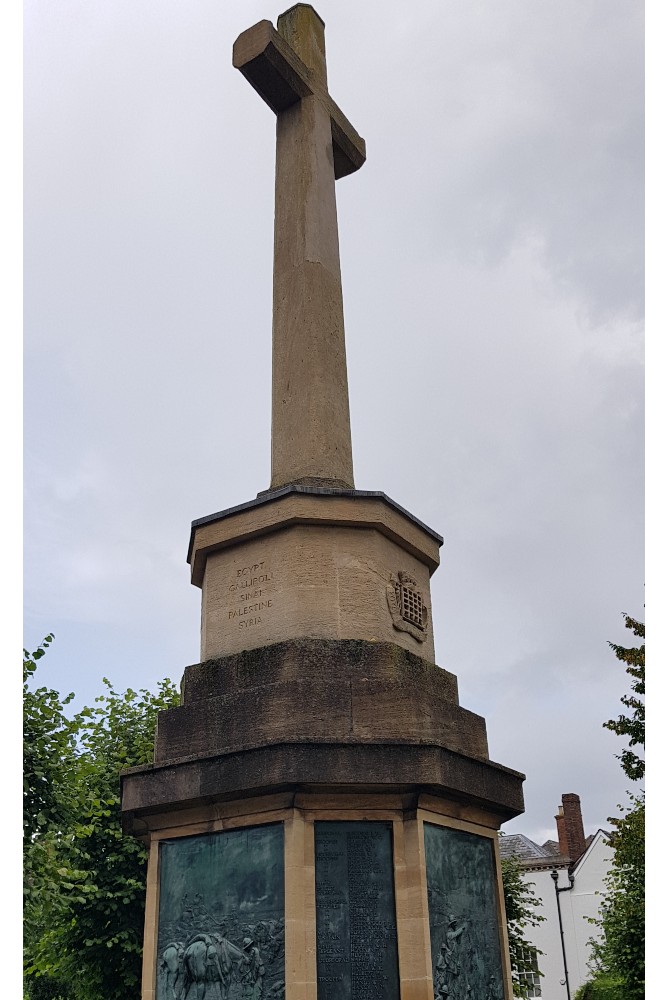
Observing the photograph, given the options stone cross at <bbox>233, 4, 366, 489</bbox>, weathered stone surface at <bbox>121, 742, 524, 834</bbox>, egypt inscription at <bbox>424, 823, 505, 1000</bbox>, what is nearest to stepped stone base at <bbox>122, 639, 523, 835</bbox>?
weathered stone surface at <bbox>121, 742, 524, 834</bbox>

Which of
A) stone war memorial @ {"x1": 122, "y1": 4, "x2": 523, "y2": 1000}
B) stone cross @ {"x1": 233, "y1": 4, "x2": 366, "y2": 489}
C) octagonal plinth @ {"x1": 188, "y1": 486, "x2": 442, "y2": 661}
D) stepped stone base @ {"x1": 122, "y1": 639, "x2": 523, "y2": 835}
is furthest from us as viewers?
stone cross @ {"x1": 233, "y1": 4, "x2": 366, "y2": 489}

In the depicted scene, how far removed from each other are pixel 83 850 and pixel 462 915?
10.7m

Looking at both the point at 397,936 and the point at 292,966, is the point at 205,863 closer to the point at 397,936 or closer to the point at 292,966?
the point at 292,966

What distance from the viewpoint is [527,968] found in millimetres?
21828

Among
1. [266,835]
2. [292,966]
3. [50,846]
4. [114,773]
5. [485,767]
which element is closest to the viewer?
[292,966]

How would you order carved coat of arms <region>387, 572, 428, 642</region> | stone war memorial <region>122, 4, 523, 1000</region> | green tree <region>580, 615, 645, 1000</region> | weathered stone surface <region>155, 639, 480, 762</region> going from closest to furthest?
1. stone war memorial <region>122, 4, 523, 1000</region>
2. weathered stone surface <region>155, 639, 480, 762</region>
3. carved coat of arms <region>387, 572, 428, 642</region>
4. green tree <region>580, 615, 645, 1000</region>

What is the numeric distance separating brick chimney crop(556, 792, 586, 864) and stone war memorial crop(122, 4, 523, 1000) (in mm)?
34512

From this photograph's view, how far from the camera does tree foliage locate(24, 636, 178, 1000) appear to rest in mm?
13164

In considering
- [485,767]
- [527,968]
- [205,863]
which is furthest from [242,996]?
[527,968]

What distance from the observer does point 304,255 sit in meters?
10.0

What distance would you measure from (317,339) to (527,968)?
59.6 ft

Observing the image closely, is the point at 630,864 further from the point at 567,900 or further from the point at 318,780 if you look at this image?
the point at 567,900

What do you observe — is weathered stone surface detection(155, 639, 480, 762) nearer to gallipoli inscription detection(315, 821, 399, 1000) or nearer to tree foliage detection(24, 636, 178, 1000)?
gallipoli inscription detection(315, 821, 399, 1000)

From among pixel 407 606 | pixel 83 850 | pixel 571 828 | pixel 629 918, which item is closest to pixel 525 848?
pixel 571 828
